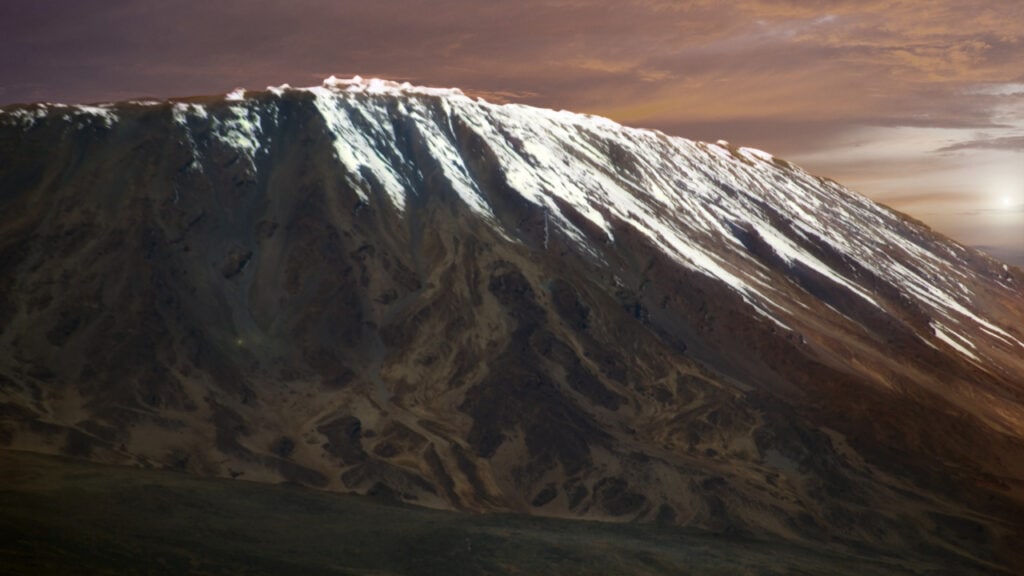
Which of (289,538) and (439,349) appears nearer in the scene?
(289,538)

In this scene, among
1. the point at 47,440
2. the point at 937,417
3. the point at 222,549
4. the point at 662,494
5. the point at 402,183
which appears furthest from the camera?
the point at 402,183

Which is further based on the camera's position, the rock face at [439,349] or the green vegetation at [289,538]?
the rock face at [439,349]

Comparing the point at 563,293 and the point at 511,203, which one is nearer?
the point at 563,293

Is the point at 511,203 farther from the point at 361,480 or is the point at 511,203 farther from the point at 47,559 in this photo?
the point at 47,559

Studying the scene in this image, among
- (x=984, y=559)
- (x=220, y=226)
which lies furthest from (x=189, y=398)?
(x=984, y=559)

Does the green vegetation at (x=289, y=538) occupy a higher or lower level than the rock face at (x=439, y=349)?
lower

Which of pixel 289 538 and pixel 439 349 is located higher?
pixel 439 349

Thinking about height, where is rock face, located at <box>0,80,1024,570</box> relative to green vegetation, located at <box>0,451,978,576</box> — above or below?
above

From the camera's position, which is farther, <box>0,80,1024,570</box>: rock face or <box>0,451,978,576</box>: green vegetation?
<box>0,80,1024,570</box>: rock face
